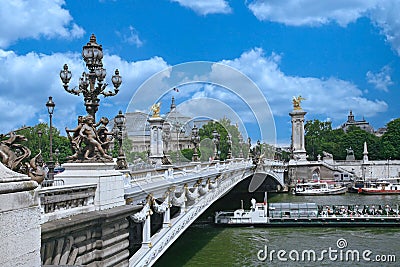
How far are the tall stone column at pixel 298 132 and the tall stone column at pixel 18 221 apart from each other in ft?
239

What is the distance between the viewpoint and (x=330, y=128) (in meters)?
105

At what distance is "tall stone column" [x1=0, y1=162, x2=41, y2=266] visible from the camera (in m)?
4.47

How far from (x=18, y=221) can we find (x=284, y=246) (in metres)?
22.6

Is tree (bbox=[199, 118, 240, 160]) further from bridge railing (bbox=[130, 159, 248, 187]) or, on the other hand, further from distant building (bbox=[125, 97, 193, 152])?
bridge railing (bbox=[130, 159, 248, 187])

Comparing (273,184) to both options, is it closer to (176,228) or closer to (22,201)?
(176,228)

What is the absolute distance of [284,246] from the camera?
84.6ft

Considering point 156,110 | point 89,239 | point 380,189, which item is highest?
point 156,110

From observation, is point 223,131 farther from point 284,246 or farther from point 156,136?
point 284,246

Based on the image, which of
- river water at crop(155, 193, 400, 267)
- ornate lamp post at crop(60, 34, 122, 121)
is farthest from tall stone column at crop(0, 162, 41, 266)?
river water at crop(155, 193, 400, 267)

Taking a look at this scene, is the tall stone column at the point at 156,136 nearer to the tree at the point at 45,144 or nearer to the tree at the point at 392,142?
the tree at the point at 45,144

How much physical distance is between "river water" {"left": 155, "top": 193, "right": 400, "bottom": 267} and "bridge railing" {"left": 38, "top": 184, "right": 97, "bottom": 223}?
1053 centimetres

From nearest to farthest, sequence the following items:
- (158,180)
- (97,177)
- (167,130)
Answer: (97,177) → (158,180) → (167,130)

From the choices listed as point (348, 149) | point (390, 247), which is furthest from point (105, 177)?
point (348, 149)

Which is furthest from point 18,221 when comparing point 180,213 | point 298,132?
point 298,132
